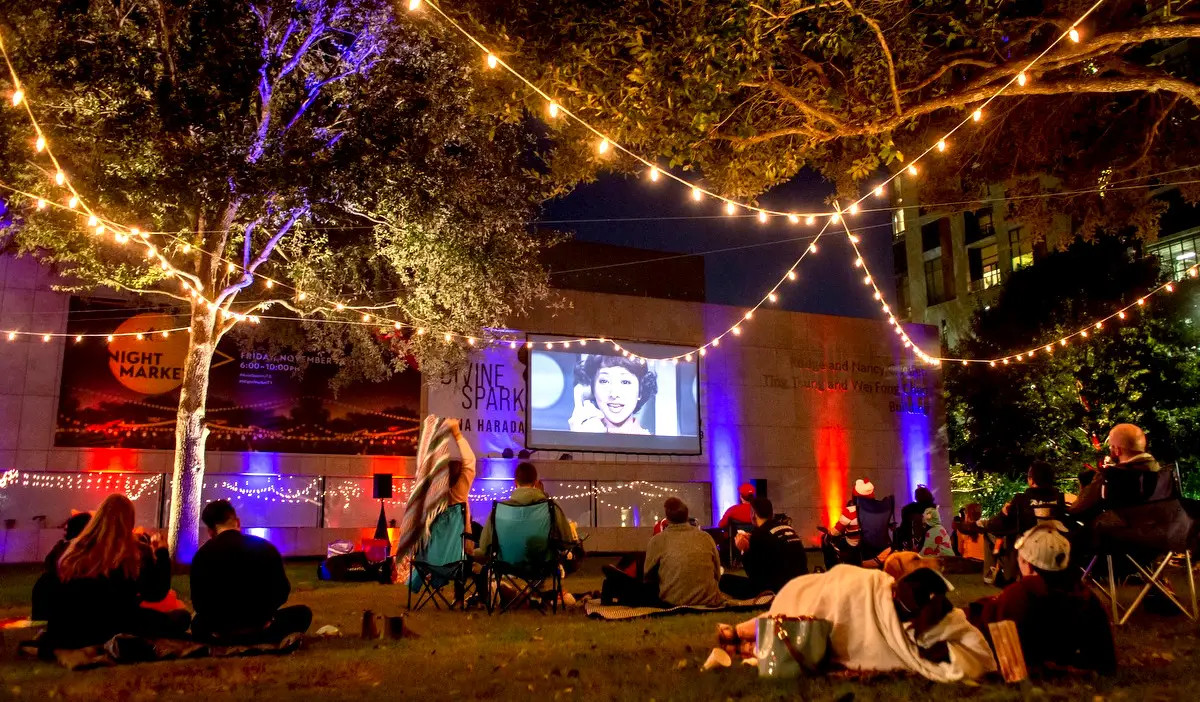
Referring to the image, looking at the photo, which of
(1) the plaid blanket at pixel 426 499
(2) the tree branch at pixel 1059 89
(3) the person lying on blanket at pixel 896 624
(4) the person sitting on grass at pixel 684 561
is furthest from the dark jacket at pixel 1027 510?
(1) the plaid blanket at pixel 426 499

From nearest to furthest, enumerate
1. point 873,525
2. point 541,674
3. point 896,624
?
1. point 896,624
2. point 541,674
3. point 873,525

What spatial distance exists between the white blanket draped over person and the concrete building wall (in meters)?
12.3

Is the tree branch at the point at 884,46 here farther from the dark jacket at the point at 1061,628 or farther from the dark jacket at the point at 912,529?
→ the dark jacket at the point at 912,529

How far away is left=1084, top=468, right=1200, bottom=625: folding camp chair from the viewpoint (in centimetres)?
518

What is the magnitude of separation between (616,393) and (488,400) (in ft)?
7.97

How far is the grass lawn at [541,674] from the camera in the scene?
3.48 m

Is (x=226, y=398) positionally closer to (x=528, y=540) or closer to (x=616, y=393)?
(x=616, y=393)

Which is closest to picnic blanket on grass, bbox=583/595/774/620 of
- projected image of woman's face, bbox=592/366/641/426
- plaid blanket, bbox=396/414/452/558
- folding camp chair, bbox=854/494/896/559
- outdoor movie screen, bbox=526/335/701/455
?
plaid blanket, bbox=396/414/452/558

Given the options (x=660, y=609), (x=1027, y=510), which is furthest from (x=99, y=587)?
(x=1027, y=510)

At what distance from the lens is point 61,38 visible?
10.6m

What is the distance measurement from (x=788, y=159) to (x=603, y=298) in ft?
28.8

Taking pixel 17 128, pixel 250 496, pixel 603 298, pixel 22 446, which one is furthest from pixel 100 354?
pixel 603 298

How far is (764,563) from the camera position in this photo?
6.79 meters

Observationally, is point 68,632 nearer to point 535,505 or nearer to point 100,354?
point 535,505
